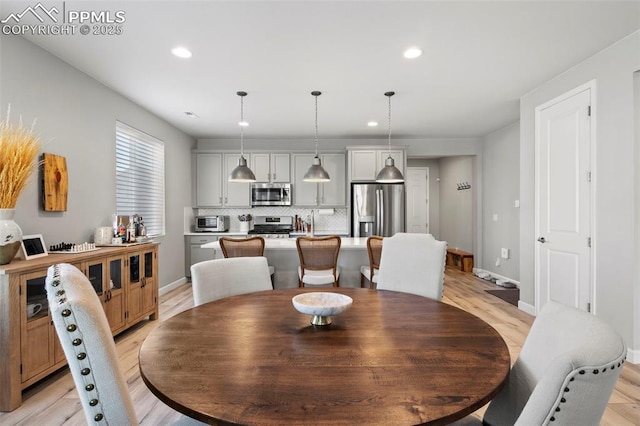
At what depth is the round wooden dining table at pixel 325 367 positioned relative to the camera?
699 millimetres

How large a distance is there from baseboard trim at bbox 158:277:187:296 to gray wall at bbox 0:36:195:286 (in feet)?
4.90

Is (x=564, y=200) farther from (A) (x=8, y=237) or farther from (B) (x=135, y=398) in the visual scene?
(A) (x=8, y=237)

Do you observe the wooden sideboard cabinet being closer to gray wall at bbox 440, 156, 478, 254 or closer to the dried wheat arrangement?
the dried wheat arrangement

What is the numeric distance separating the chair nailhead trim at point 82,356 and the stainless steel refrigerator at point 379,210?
15.9 feet

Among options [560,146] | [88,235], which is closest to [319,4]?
[560,146]

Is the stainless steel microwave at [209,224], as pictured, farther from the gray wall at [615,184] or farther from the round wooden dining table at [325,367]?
the gray wall at [615,184]

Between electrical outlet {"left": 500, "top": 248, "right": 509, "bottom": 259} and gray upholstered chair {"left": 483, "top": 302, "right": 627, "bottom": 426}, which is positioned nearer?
gray upholstered chair {"left": 483, "top": 302, "right": 627, "bottom": 426}

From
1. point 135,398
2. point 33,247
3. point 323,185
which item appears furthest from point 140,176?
point 135,398

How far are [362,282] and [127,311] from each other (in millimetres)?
2410

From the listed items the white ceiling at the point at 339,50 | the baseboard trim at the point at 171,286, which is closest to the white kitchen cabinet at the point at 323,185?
the white ceiling at the point at 339,50

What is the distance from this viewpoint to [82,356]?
0.71m

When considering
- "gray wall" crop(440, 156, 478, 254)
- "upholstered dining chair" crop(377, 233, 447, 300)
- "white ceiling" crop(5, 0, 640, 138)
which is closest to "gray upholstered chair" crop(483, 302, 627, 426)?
"upholstered dining chair" crop(377, 233, 447, 300)

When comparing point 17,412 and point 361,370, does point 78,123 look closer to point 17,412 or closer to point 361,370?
point 17,412

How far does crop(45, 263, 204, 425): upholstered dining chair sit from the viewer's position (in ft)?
2.30
